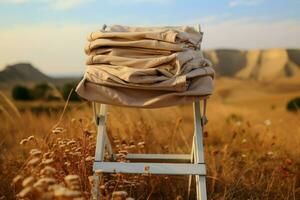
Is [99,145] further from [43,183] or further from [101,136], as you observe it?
[43,183]

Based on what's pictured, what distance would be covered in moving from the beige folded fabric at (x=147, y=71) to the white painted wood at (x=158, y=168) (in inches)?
13.8

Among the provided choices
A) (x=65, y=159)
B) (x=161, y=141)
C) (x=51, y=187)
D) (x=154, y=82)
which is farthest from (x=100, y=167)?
(x=161, y=141)

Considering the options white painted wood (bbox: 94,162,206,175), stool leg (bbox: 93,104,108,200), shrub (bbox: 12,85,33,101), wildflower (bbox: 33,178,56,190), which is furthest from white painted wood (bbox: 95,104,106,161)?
shrub (bbox: 12,85,33,101)

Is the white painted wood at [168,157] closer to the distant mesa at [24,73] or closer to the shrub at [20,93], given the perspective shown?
the distant mesa at [24,73]


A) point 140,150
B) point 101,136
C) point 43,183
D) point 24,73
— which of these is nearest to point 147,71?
point 101,136

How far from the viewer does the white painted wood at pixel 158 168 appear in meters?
2.88

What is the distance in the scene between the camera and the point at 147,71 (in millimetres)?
2965

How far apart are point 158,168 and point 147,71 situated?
57 centimetres

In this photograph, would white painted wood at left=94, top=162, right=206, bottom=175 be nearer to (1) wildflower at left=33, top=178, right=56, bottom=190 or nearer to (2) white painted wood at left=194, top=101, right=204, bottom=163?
(2) white painted wood at left=194, top=101, right=204, bottom=163

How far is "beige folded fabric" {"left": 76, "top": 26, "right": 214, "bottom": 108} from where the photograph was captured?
9.70 ft

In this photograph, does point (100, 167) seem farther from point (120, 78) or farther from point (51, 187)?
point (51, 187)

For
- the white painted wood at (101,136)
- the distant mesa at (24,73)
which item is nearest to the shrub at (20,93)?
the distant mesa at (24,73)

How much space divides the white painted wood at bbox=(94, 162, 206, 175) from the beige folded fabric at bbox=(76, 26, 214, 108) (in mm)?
351

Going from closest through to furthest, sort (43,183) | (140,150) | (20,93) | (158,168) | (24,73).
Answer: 1. (43,183)
2. (158,168)
3. (140,150)
4. (24,73)
5. (20,93)
